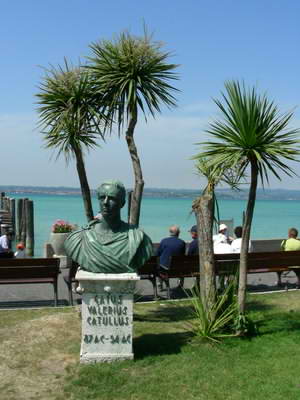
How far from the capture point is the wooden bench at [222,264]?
9.04 meters

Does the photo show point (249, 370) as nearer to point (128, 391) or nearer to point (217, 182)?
→ point (128, 391)

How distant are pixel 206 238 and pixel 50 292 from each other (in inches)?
151

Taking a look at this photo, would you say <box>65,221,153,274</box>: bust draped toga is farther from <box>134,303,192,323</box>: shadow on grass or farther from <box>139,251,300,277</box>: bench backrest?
<box>139,251,300,277</box>: bench backrest

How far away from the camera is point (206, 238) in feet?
22.5

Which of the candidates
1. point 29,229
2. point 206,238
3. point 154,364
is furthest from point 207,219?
point 29,229

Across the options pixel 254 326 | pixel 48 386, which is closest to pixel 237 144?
pixel 254 326

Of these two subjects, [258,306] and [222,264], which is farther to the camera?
[222,264]

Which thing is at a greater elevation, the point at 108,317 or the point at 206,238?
the point at 206,238

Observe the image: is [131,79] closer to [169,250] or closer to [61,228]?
[169,250]

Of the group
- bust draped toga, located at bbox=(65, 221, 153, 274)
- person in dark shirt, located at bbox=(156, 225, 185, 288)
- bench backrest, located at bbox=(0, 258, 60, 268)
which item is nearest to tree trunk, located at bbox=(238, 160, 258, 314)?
bust draped toga, located at bbox=(65, 221, 153, 274)

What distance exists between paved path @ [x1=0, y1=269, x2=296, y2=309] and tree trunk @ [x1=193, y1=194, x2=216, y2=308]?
2535mm

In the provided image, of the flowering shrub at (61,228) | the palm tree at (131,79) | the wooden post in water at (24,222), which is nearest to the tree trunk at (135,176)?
the palm tree at (131,79)

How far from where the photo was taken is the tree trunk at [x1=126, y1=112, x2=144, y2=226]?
748 cm

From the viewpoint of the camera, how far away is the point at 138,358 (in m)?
5.93
